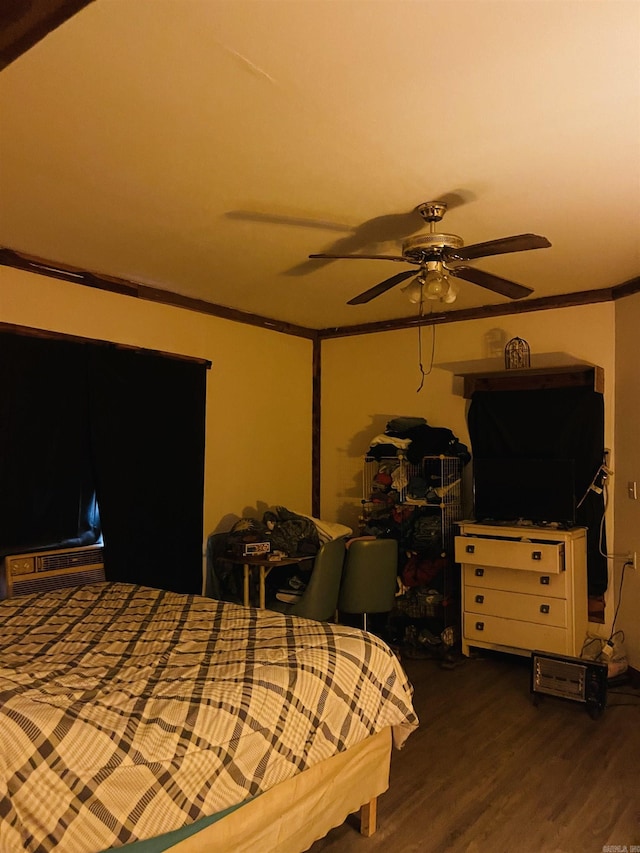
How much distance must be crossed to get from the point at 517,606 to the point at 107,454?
2.81 m

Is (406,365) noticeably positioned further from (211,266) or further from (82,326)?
(82,326)

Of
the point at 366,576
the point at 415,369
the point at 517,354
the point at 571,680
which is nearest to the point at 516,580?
the point at 571,680

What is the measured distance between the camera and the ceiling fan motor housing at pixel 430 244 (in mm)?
2643

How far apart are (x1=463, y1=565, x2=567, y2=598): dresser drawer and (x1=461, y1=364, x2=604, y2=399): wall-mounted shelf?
1.31 meters

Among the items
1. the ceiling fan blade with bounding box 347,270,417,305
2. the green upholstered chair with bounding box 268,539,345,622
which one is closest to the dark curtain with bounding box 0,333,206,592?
the green upholstered chair with bounding box 268,539,345,622

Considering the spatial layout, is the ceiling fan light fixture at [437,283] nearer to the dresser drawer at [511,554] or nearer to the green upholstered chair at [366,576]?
the dresser drawer at [511,554]

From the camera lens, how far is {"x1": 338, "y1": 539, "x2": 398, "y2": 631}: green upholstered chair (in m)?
4.23

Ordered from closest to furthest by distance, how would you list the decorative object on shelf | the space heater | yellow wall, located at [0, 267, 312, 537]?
the space heater, yellow wall, located at [0, 267, 312, 537], the decorative object on shelf

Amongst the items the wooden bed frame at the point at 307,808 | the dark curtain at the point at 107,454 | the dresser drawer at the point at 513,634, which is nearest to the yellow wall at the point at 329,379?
the dark curtain at the point at 107,454

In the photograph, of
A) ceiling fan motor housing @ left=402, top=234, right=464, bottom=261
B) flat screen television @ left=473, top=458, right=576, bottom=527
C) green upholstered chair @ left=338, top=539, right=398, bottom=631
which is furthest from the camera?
green upholstered chair @ left=338, top=539, right=398, bottom=631

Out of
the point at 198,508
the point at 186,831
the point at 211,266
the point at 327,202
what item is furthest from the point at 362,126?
the point at 198,508

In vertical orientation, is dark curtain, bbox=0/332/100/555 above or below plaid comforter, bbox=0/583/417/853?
above

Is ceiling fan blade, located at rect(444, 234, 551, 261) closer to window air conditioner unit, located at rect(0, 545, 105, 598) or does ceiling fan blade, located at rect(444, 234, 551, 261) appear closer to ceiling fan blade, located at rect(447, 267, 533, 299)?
ceiling fan blade, located at rect(447, 267, 533, 299)

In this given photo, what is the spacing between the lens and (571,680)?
343 centimetres
